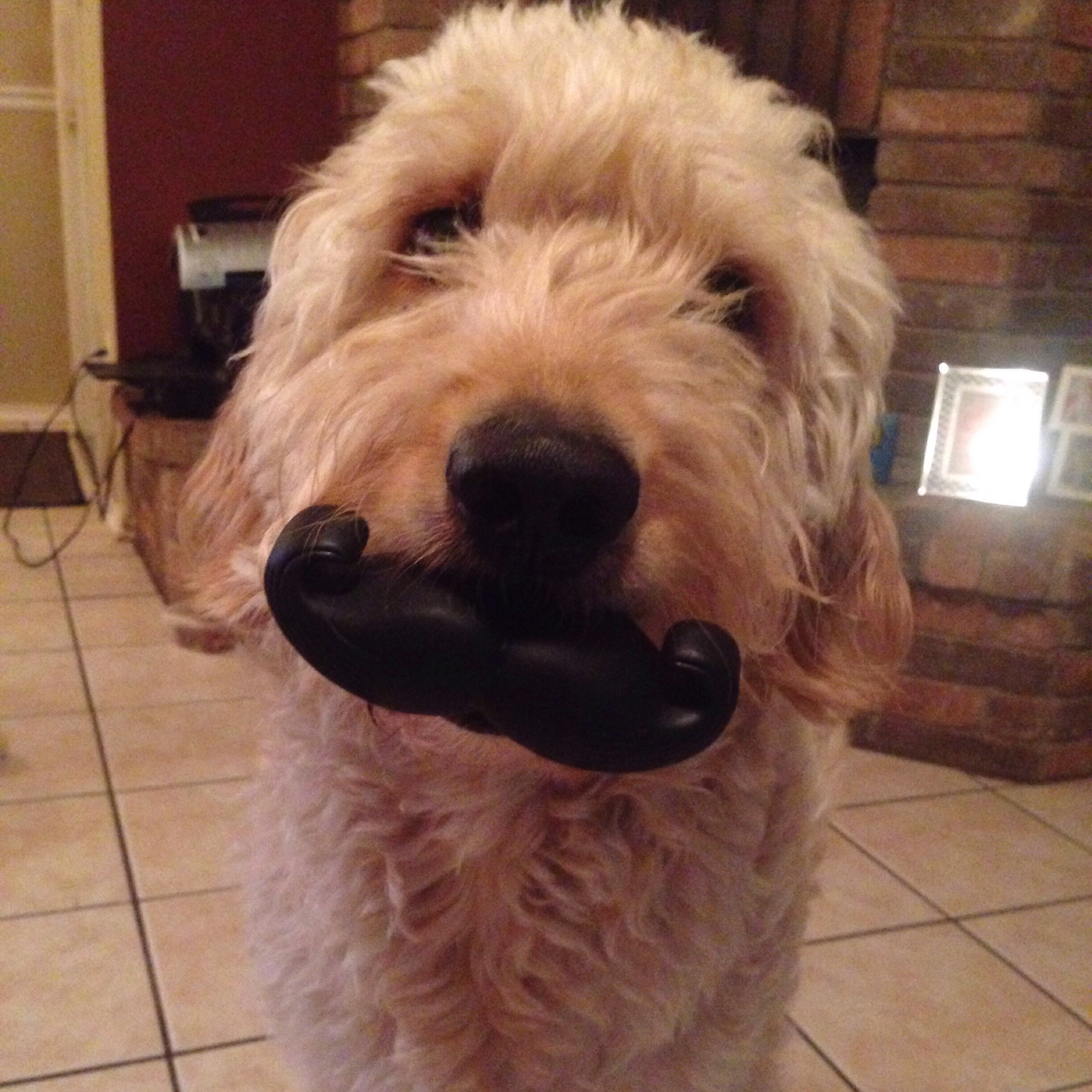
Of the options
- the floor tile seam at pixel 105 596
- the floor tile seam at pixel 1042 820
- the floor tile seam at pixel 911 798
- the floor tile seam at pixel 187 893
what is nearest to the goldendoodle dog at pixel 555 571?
the floor tile seam at pixel 187 893

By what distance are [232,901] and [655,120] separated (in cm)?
136

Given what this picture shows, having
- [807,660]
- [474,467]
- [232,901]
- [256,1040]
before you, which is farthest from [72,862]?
[474,467]

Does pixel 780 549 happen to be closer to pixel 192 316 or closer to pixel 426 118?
pixel 426 118

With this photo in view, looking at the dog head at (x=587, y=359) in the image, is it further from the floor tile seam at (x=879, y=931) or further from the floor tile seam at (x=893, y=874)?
the floor tile seam at (x=893, y=874)

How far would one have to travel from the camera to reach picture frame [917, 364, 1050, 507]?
2307mm

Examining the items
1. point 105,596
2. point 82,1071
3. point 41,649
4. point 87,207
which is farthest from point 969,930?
point 87,207

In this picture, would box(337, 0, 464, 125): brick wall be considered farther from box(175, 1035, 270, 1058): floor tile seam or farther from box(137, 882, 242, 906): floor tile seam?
box(175, 1035, 270, 1058): floor tile seam

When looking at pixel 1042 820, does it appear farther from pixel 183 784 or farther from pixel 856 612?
pixel 183 784

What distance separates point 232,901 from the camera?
69.6 inches

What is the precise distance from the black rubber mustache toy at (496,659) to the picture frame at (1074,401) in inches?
72.3

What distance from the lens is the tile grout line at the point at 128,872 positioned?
58.2 inches

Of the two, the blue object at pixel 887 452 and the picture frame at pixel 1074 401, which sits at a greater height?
the picture frame at pixel 1074 401

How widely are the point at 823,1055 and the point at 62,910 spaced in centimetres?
112

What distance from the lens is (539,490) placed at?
2.15ft
